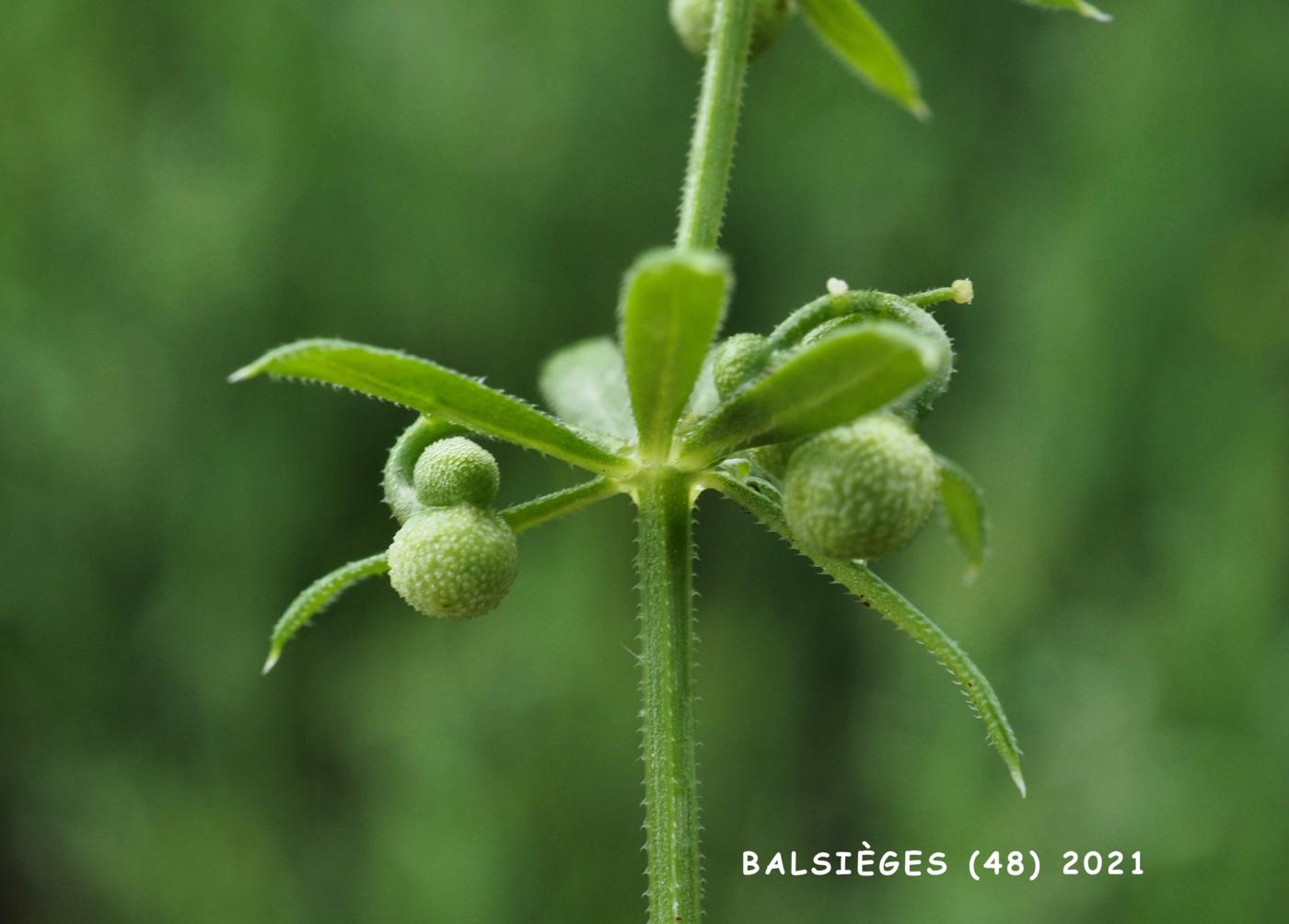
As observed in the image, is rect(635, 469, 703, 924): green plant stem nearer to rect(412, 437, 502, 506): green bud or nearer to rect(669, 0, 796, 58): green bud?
rect(412, 437, 502, 506): green bud

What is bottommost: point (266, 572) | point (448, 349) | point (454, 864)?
point (454, 864)

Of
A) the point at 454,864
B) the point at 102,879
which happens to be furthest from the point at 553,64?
the point at 102,879

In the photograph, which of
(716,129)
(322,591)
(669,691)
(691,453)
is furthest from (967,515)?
(322,591)

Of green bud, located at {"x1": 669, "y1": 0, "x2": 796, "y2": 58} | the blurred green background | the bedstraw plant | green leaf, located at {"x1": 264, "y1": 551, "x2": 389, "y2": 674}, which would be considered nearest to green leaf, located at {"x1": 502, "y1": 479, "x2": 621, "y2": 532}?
the bedstraw plant

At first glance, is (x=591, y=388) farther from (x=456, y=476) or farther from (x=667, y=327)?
(x=667, y=327)

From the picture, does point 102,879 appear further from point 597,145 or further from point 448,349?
point 597,145

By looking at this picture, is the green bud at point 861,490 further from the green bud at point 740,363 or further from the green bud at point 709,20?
the green bud at point 709,20
